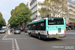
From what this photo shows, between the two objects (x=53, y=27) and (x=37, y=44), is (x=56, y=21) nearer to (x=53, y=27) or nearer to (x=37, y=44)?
(x=53, y=27)

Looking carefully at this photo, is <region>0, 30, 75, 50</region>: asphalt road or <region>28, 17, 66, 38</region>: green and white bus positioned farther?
<region>28, 17, 66, 38</region>: green and white bus

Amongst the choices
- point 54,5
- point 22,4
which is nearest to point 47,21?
point 54,5

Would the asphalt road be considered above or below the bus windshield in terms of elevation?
below

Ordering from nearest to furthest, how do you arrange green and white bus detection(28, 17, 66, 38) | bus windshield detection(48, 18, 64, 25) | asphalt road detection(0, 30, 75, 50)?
asphalt road detection(0, 30, 75, 50) → green and white bus detection(28, 17, 66, 38) → bus windshield detection(48, 18, 64, 25)

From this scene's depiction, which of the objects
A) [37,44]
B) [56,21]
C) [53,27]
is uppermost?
[56,21]

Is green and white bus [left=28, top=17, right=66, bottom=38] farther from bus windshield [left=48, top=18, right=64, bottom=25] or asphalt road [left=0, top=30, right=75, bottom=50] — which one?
asphalt road [left=0, top=30, right=75, bottom=50]

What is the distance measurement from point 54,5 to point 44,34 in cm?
2267

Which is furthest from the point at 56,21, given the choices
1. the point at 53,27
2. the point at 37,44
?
the point at 37,44

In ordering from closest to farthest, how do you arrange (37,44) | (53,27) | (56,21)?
(37,44) → (53,27) → (56,21)

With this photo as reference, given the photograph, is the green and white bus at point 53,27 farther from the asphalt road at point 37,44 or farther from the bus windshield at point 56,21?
the asphalt road at point 37,44

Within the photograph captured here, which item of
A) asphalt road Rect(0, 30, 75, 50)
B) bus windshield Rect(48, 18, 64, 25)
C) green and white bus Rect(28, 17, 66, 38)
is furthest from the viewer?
bus windshield Rect(48, 18, 64, 25)

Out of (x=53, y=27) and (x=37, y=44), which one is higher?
(x=53, y=27)

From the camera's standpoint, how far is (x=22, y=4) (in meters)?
72.9

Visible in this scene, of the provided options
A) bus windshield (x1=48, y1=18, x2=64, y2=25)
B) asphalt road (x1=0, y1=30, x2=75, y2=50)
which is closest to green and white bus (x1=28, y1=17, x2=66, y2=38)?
bus windshield (x1=48, y1=18, x2=64, y2=25)
